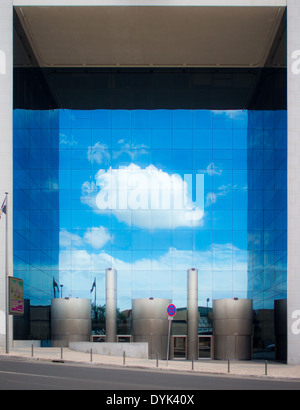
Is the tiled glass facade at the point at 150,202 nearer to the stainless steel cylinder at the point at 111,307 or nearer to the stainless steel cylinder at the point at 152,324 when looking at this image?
the stainless steel cylinder at the point at 111,307

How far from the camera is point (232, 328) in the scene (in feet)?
152

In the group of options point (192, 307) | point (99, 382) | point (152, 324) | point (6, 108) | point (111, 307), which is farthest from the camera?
point (111, 307)

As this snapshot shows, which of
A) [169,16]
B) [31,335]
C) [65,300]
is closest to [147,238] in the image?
[65,300]

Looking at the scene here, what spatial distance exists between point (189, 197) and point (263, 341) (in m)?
12.7

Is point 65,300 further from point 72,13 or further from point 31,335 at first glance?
point 72,13

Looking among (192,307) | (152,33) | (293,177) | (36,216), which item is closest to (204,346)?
(192,307)

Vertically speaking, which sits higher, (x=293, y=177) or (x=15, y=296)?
(x=293, y=177)

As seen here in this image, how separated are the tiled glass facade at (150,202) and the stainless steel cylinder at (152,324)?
180 centimetres

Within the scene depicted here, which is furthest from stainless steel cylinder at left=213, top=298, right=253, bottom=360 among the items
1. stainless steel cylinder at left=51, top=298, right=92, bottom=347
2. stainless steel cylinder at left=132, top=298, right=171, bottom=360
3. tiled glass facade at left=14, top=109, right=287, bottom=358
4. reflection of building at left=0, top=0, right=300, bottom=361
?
stainless steel cylinder at left=51, top=298, right=92, bottom=347

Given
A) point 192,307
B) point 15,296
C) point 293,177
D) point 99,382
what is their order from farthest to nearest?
point 192,307
point 293,177
point 15,296
point 99,382

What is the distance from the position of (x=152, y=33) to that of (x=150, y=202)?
1368 cm

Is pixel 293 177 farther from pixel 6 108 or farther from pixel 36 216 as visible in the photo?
pixel 36 216

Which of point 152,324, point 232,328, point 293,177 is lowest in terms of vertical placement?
point 232,328

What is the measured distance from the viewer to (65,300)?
4691cm
